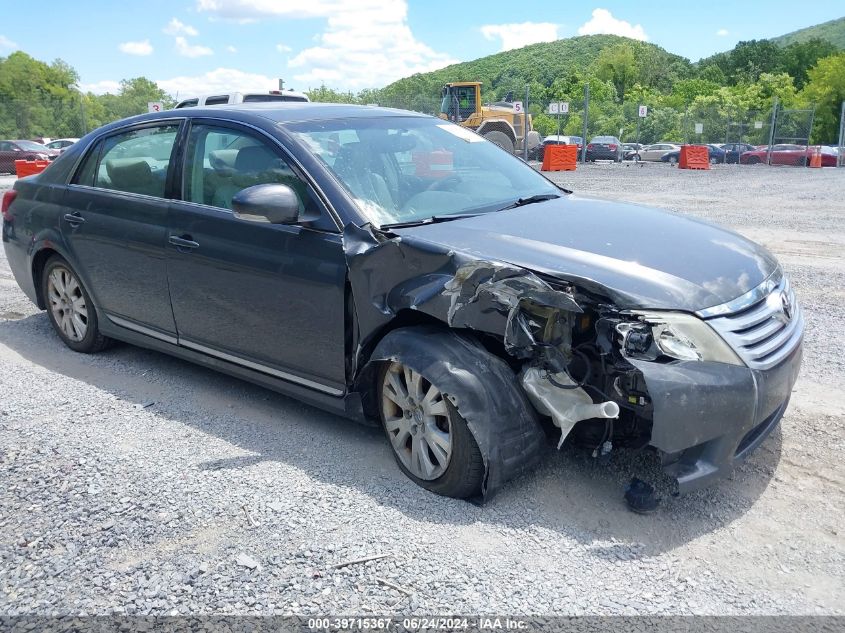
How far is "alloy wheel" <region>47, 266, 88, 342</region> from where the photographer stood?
545cm

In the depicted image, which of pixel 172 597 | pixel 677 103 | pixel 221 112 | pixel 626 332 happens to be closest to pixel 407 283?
pixel 626 332

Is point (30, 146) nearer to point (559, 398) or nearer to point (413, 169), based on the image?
point (413, 169)

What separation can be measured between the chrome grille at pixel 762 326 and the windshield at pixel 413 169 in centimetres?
143

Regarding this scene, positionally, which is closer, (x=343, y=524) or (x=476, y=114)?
(x=343, y=524)

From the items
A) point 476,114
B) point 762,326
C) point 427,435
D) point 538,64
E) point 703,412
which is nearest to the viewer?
point 703,412

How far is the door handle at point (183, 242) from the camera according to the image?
4.36 m

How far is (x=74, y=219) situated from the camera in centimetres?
522

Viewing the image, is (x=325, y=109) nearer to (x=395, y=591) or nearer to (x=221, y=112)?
(x=221, y=112)

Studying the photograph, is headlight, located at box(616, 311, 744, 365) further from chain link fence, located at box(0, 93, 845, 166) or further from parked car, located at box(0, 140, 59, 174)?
parked car, located at box(0, 140, 59, 174)

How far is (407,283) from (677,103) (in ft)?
229

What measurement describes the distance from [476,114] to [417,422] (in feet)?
88.7

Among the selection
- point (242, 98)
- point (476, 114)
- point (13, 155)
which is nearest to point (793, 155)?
point (476, 114)

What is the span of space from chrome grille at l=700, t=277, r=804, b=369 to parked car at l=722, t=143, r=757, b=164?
109 ft

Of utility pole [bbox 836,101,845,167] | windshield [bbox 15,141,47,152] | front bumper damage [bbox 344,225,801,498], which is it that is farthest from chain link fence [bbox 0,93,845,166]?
front bumper damage [bbox 344,225,801,498]
